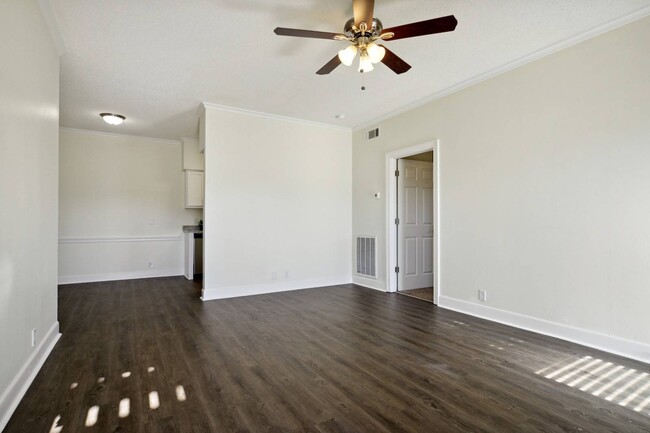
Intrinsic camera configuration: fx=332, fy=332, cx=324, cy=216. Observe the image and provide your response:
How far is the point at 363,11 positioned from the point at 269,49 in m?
1.23

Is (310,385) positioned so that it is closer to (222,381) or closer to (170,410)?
(222,381)

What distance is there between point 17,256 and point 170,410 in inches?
55.0

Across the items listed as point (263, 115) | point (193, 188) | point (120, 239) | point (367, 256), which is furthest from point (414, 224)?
point (120, 239)

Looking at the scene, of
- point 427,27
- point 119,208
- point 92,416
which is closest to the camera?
point 92,416

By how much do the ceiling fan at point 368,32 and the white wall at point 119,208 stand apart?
562cm

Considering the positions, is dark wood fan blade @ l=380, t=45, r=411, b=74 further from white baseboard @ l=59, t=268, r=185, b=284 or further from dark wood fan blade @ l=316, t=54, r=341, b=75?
white baseboard @ l=59, t=268, r=185, b=284

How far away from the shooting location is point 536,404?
210 cm

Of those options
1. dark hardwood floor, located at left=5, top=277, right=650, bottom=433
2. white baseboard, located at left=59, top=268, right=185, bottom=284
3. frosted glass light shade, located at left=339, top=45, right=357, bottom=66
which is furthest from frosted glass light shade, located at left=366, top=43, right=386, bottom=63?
white baseboard, located at left=59, top=268, right=185, bottom=284

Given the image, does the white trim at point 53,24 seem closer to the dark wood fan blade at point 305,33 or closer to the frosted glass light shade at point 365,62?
the dark wood fan blade at point 305,33

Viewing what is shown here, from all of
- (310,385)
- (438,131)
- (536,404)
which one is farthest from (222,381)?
(438,131)

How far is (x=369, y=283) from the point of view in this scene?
19.0 feet

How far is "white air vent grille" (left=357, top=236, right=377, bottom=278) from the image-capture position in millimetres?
5695

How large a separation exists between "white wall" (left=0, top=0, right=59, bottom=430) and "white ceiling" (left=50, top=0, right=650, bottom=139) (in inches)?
23.7

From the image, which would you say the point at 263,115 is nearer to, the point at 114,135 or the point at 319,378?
the point at 114,135
